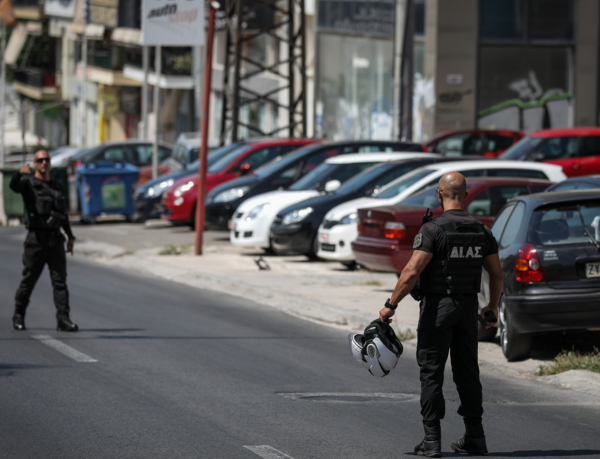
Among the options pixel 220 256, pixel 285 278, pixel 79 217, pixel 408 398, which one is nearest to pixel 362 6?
pixel 79 217

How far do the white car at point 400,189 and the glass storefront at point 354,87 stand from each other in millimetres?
20424

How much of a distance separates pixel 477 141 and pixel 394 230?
1301 centimetres

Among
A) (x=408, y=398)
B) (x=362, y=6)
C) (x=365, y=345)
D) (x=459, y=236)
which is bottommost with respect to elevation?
(x=408, y=398)

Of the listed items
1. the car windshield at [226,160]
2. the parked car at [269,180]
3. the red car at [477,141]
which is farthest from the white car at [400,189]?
the red car at [477,141]

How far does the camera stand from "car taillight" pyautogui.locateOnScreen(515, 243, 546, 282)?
8.51m

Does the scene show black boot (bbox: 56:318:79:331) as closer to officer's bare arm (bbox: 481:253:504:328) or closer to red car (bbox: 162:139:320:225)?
officer's bare arm (bbox: 481:253:504:328)

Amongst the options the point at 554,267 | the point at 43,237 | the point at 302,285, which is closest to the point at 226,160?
the point at 302,285

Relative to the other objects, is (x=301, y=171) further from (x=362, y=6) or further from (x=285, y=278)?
(x=362, y=6)

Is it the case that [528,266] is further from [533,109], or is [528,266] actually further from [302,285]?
[533,109]

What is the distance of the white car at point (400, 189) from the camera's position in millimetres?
14188

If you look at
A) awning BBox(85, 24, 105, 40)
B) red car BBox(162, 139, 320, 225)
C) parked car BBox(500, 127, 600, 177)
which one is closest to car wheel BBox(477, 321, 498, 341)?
parked car BBox(500, 127, 600, 177)

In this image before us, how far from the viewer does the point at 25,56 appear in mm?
69750

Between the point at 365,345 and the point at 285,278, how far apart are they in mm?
8746

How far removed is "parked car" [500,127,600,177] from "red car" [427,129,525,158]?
432 centimetres
